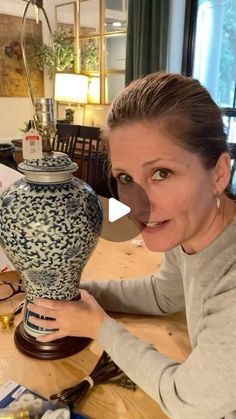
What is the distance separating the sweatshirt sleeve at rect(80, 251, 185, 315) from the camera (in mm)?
843

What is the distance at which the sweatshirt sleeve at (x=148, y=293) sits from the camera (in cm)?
84

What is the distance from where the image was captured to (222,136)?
26.2 inches

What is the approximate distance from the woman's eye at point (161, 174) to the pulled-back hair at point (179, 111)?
0.05 meters

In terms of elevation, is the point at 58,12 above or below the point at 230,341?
above

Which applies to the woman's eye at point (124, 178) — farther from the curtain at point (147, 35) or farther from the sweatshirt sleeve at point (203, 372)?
the curtain at point (147, 35)

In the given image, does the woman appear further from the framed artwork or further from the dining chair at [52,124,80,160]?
the framed artwork

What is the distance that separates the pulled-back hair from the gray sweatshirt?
5.9 inches

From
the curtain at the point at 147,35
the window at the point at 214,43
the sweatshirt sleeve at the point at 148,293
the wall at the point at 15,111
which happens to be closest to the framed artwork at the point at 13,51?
the wall at the point at 15,111

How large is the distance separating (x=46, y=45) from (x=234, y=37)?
177 cm

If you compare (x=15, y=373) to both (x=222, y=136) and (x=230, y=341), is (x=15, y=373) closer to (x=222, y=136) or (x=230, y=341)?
(x=230, y=341)

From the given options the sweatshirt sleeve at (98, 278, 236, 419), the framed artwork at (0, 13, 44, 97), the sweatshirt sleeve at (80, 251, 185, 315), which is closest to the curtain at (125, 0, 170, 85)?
the framed artwork at (0, 13, 44, 97)

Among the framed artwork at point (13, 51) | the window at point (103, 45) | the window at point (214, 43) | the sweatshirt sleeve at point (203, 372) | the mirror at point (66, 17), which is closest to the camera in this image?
the sweatshirt sleeve at point (203, 372)

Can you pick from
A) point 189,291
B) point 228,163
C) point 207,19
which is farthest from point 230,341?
point 207,19

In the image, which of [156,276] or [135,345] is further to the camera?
[156,276]
